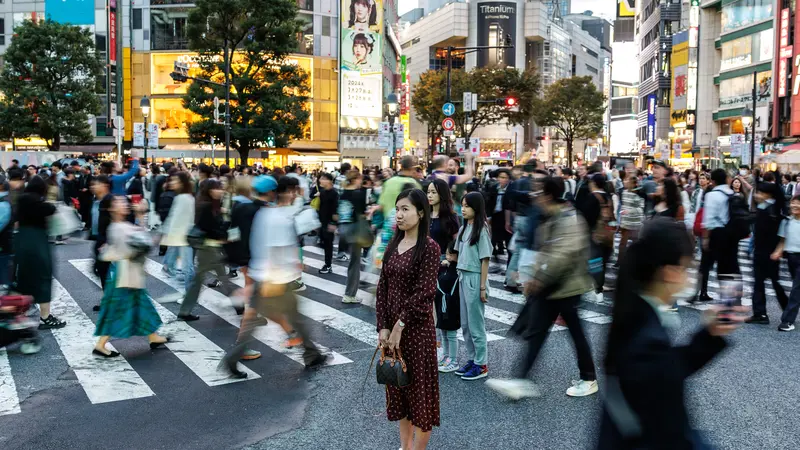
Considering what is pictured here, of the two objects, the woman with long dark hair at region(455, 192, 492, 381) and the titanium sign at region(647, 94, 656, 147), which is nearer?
the woman with long dark hair at region(455, 192, 492, 381)

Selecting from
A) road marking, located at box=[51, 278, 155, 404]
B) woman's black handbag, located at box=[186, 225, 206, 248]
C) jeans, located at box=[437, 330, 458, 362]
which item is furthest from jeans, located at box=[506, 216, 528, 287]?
road marking, located at box=[51, 278, 155, 404]

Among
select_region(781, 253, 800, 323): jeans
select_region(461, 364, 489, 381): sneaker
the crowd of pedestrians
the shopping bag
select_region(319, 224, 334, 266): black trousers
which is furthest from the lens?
select_region(319, 224, 334, 266): black trousers

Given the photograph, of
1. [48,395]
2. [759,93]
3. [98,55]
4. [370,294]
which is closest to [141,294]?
[48,395]

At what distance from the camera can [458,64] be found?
99875 mm

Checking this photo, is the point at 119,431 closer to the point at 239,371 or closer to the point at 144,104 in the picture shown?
the point at 239,371

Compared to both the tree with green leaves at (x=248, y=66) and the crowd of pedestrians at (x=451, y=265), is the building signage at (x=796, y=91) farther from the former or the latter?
the crowd of pedestrians at (x=451, y=265)

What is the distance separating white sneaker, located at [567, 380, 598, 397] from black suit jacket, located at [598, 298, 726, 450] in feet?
11.7

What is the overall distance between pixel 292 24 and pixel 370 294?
2959cm

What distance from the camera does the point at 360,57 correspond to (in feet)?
183

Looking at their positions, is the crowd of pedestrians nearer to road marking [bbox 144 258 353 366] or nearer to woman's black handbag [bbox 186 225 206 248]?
woman's black handbag [bbox 186 225 206 248]

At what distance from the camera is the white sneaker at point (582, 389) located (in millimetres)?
6113

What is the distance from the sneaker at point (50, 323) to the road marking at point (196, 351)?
1236 millimetres

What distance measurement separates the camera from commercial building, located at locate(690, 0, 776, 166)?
49.7 metres

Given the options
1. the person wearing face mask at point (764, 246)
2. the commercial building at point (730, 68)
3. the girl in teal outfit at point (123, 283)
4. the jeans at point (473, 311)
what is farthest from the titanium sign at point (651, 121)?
the girl in teal outfit at point (123, 283)
